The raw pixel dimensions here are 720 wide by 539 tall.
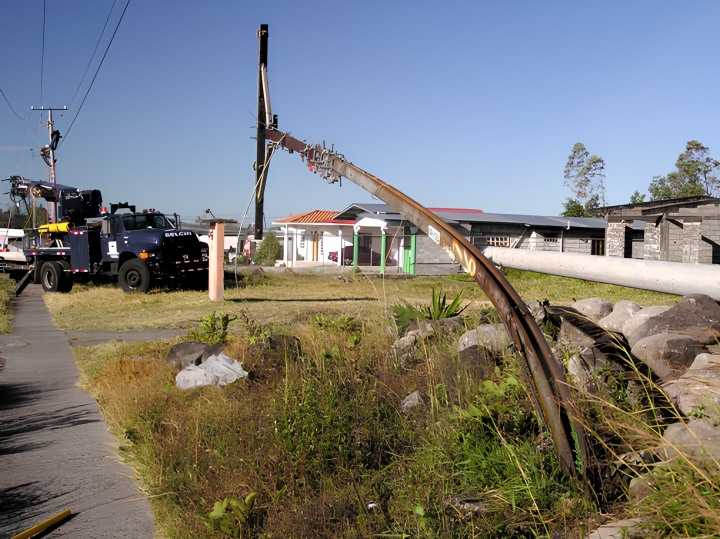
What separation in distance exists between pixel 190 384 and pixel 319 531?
3620 mm

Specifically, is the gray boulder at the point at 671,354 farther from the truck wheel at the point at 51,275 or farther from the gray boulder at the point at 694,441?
the truck wheel at the point at 51,275

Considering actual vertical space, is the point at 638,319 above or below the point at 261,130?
below

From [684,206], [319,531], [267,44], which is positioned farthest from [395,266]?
[319,531]

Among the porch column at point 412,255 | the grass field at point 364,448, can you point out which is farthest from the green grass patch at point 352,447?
the porch column at point 412,255

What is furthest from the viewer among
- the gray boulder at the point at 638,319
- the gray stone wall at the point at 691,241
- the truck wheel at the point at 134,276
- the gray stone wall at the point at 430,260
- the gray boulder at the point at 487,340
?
the gray stone wall at the point at 430,260

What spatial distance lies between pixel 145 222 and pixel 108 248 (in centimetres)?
149

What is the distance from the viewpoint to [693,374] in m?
4.28

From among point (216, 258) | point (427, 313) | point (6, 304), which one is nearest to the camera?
point (427, 313)

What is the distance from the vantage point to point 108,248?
24.1 meters

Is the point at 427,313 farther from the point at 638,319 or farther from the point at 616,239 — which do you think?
the point at 616,239

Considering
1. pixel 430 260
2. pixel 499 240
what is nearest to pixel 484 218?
pixel 499 240

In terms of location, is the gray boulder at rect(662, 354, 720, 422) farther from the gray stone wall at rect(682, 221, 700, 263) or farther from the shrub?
the shrub

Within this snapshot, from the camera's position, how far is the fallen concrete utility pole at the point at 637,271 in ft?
16.3

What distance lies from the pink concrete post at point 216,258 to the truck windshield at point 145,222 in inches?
197
